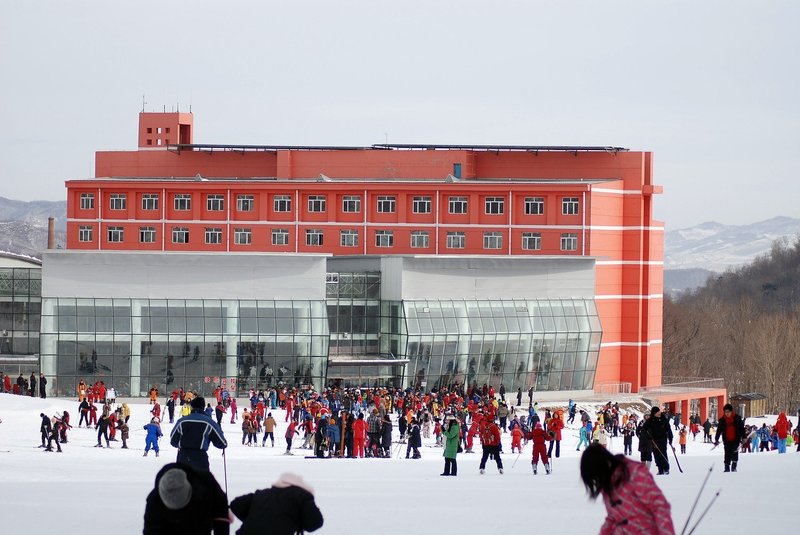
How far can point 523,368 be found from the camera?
7106 centimetres

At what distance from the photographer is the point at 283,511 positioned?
37.4ft

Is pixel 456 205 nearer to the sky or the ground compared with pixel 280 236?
nearer to the sky

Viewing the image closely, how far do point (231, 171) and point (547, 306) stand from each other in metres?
27.5

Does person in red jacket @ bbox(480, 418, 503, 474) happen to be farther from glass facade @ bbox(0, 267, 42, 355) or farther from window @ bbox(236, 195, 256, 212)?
window @ bbox(236, 195, 256, 212)

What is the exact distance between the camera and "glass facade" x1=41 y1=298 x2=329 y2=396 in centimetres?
6188

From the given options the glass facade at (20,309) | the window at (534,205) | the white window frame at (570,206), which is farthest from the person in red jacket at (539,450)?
the window at (534,205)

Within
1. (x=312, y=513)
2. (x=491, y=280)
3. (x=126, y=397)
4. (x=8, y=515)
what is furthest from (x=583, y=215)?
(x=312, y=513)

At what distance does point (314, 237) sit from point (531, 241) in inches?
485

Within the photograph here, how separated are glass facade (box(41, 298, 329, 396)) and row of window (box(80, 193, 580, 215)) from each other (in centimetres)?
1847

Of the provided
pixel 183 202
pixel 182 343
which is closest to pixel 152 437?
pixel 182 343

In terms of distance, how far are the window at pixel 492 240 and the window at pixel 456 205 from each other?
6.13ft

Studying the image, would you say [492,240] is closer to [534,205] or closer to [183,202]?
[534,205]

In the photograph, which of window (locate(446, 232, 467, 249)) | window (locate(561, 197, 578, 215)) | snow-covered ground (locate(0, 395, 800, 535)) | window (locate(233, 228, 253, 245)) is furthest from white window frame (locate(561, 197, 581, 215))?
snow-covered ground (locate(0, 395, 800, 535))

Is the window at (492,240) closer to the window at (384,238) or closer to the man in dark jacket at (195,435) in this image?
the window at (384,238)
